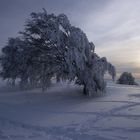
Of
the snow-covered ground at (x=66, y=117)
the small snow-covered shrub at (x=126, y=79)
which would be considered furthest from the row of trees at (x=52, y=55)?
the small snow-covered shrub at (x=126, y=79)

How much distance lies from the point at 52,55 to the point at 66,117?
18.3 ft

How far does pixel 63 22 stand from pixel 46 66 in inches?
98.5

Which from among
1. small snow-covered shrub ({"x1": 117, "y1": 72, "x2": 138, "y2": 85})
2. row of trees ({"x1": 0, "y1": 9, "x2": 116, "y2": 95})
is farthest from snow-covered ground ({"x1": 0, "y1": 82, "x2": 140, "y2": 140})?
small snow-covered shrub ({"x1": 117, "y1": 72, "x2": 138, "y2": 85})

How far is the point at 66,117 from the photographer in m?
10.5

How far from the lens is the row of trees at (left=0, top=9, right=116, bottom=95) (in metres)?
15.2

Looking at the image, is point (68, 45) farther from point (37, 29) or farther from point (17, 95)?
point (17, 95)

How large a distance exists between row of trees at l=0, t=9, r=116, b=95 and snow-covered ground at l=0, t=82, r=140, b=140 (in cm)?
113

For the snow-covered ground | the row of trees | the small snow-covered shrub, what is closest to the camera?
the snow-covered ground

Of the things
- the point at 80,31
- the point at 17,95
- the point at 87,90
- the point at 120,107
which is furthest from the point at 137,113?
the point at 17,95

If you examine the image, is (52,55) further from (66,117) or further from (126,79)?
(126,79)

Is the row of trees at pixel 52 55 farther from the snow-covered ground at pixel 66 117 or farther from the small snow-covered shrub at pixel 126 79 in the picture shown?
the small snow-covered shrub at pixel 126 79

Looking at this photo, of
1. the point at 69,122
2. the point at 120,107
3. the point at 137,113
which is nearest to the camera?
the point at 69,122

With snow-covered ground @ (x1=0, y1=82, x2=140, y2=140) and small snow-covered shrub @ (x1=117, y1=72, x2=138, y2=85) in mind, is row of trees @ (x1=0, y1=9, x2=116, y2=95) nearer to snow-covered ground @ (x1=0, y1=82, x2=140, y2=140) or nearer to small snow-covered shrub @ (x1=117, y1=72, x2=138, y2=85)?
snow-covered ground @ (x1=0, y1=82, x2=140, y2=140)

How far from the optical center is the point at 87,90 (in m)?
16.1
